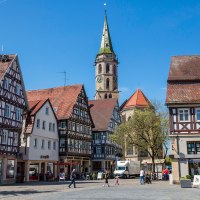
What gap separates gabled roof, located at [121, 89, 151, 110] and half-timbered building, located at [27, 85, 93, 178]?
2808 centimetres

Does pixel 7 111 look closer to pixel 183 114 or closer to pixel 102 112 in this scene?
pixel 183 114

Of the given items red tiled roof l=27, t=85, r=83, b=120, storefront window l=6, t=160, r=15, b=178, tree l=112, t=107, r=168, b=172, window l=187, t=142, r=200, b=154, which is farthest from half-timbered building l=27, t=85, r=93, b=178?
window l=187, t=142, r=200, b=154

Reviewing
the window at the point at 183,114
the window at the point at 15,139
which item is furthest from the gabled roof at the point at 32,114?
the window at the point at 183,114

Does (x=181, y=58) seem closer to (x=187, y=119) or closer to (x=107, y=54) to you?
(x=187, y=119)

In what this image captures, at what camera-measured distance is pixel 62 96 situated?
2144 inches

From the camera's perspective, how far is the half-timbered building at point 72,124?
1976 inches

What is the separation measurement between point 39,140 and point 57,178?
7.00 meters

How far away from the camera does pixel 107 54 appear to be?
108 meters

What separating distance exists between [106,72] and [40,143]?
210 feet

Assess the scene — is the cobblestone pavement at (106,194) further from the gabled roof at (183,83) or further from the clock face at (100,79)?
the clock face at (100,79)

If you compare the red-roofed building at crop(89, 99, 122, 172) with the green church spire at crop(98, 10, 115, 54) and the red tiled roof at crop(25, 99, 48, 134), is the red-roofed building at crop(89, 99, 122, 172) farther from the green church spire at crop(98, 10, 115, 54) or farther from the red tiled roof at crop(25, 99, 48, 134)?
the green church spire at crop(98, 10, 115, 54)

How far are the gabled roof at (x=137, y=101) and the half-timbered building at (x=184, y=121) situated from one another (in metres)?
47.6

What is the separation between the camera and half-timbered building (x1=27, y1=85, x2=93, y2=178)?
50188 mm

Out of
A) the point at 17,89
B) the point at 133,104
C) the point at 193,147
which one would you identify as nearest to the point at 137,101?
the point at 133,104
